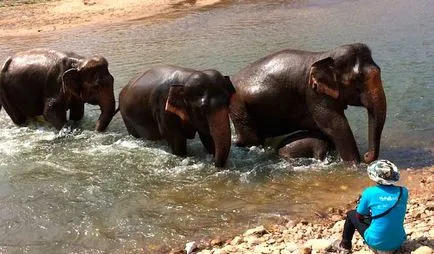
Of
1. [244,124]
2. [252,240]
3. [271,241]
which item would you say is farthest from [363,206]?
[244,124]

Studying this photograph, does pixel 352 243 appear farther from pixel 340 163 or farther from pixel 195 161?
pixel 195 161

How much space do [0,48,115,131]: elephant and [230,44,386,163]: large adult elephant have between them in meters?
2.04

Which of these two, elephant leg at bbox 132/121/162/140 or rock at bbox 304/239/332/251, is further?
elephant leg at bbox 132/121/162/140

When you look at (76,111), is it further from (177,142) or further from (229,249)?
(229,249)

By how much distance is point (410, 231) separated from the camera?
474 centimetres

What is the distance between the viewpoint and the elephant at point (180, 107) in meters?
6.67

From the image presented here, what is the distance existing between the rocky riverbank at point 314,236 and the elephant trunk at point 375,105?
906 mm

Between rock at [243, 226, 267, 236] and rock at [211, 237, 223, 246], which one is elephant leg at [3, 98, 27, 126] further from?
rock at [243, 226, 267, 236]

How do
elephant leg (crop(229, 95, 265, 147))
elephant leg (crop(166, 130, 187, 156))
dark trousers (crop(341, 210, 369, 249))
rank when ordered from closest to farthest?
dark trousers (crop(341, 210, 369, 249)) → elephant leg (crop(166, 130, 187, 156)) → elephant leg (crop(229, 95, 265, 147))

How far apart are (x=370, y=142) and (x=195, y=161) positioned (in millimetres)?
2105

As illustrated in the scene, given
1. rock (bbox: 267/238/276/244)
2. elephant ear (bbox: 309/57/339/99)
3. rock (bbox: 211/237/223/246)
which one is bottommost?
rock (bbox: 211/237/223/246)

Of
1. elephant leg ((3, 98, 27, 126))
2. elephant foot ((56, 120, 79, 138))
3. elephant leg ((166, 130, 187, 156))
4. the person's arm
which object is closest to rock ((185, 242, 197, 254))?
the person's arm

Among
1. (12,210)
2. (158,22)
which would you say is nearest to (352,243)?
(12,210)

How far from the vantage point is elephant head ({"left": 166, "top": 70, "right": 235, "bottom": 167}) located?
6.62 metres
